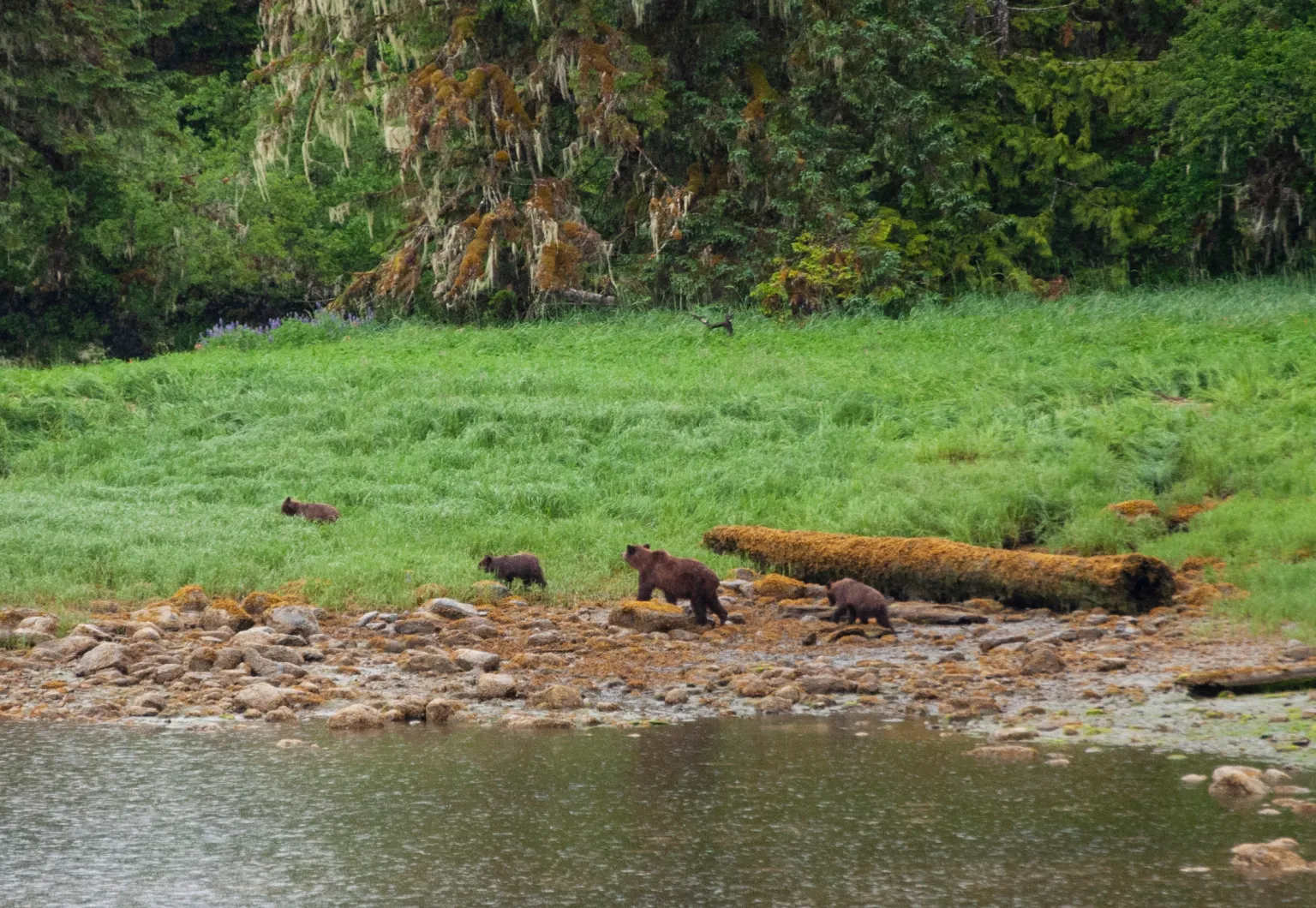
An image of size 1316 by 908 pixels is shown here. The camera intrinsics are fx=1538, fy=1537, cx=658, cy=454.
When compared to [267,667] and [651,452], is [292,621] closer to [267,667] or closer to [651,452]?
[267,667]

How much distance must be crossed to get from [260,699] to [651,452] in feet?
26.9

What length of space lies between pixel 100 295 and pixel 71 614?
22.9 m

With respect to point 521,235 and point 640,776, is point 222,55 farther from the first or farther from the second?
point 640,776

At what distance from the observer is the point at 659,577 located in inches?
401

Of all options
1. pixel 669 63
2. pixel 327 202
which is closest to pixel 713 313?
pixel 669 63

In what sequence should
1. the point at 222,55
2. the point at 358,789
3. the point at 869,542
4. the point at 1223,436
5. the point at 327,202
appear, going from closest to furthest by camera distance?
the point at 358,789 < the point at 869,542 < the point at 1223,436 < the point at 327,202 < the point at 222,55

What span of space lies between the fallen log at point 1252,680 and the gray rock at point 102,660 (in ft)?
18.9

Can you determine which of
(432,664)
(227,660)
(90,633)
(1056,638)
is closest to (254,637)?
(227,660)

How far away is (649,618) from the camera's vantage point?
9.87m

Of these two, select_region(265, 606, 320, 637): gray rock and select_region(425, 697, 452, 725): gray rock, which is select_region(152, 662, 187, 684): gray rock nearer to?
select_region(265, 606, 320, 637): gray rock

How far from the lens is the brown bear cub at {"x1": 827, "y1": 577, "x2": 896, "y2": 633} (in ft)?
32.2

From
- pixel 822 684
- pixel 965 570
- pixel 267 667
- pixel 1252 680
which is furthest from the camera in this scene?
pixel 965 570

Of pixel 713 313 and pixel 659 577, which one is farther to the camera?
pixel 713 313

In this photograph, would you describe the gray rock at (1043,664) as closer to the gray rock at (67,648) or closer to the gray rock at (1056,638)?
the gray rock at (1056,638)
